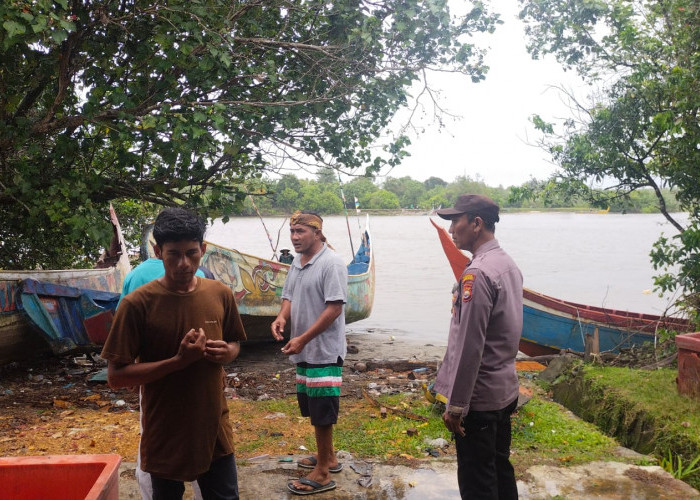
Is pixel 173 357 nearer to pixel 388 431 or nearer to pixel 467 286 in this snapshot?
pixel 467 286

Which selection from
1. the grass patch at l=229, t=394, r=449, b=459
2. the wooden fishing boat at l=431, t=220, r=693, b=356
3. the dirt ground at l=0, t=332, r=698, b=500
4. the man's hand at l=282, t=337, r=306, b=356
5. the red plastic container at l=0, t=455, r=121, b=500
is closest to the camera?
the red plastic container at l=0, t=455, r=121, b=500

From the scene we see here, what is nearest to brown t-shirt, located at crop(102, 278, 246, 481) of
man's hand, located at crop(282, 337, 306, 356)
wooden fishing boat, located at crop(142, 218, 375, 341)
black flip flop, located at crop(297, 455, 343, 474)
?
man's hand, located at crop(282, 337, 306, 356)

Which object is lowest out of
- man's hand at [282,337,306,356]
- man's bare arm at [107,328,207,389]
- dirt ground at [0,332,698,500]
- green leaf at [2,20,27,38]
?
dirt ground at [0,332,698,500]

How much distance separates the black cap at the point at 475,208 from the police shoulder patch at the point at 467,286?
334mm

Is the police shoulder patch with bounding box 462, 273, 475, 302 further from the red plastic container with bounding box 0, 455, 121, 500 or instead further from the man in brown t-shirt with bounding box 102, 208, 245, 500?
the red plastic container with bounding box 0, 455, 121, 500

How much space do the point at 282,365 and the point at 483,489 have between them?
6.96 m

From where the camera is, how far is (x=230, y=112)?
23.1 feet

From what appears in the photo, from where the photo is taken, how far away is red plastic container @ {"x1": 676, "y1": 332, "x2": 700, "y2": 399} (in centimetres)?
491

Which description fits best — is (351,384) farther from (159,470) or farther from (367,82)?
(159,470)

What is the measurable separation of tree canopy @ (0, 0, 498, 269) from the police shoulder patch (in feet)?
12.2

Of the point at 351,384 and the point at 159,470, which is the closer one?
the point at 159,470

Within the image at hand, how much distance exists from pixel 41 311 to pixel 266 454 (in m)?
3.88

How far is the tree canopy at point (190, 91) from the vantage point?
6.04 metres

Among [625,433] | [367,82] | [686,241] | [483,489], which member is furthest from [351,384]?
[483,489]
